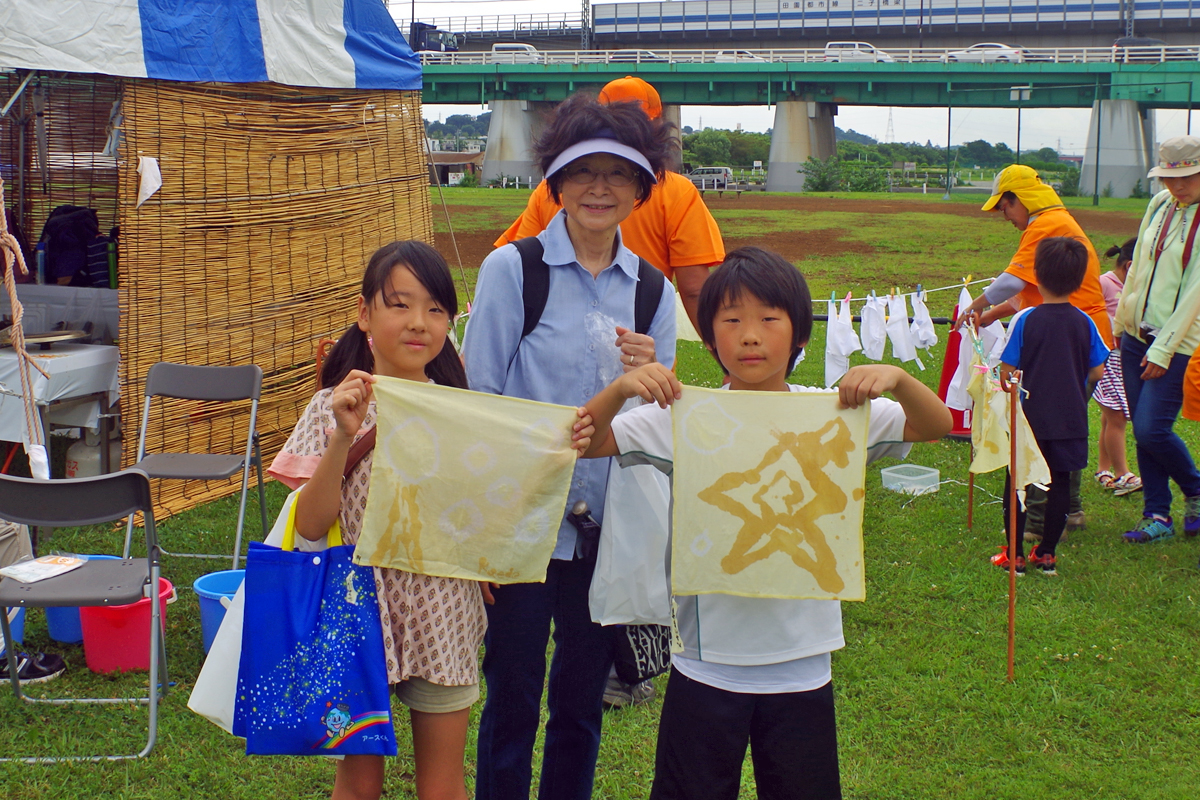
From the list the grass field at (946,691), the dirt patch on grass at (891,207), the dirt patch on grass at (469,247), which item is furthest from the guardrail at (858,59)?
the grass field at (946,691)

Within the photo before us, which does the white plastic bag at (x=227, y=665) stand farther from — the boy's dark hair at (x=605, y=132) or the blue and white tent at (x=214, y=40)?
the blue and white tent at (x=214, y=40)

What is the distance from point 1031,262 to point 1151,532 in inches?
65.7

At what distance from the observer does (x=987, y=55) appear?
41469 mm

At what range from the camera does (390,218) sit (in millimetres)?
7340

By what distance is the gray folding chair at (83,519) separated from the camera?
3.31m

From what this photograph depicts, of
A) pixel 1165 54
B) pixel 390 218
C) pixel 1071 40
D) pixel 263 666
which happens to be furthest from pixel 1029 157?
pixel 263 666

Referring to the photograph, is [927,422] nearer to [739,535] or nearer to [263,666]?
[739,535]

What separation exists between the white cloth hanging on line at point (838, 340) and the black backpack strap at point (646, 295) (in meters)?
5.23

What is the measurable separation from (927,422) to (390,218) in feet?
19.9

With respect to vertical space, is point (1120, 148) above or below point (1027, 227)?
above

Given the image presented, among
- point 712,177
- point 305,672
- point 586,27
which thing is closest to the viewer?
point 305,672

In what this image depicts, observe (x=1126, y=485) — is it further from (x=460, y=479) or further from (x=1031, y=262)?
(x=460, y=479)

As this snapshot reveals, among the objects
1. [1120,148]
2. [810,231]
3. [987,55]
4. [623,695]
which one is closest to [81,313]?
[623,695]

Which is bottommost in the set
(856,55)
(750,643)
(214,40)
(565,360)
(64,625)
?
(64,625)
